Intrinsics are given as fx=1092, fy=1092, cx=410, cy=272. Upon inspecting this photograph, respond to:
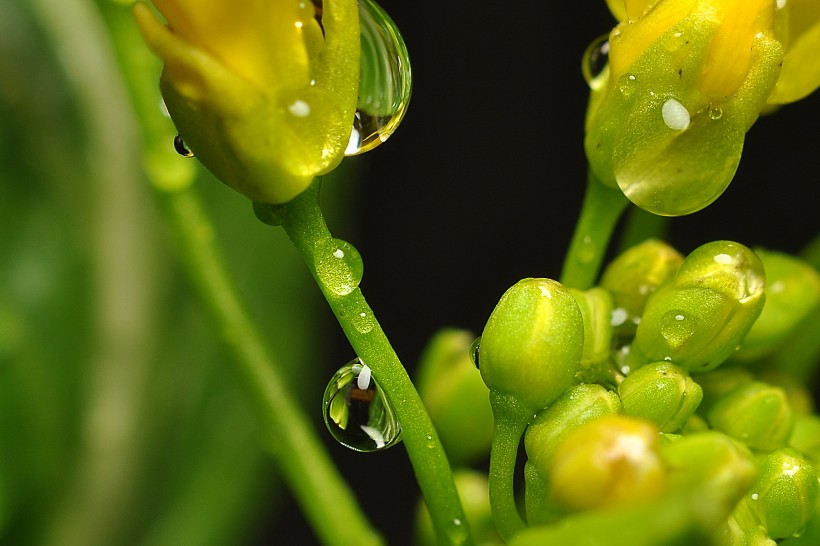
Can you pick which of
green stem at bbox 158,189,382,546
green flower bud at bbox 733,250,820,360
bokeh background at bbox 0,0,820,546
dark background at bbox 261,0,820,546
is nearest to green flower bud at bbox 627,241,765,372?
green flower bud at bbox 733,250,820,360

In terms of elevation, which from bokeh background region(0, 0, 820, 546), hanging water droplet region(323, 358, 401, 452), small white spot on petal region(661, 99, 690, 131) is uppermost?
small white spot on petal region(661, 99, 690, 131)

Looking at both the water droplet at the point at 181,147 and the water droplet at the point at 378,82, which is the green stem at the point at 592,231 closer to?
the water droplet at the point at 378,82

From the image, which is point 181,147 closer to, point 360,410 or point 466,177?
point 360,410

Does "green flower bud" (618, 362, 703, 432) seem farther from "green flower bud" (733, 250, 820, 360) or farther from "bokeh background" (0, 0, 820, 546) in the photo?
"bokeh background" (0, 0, 820, 546)

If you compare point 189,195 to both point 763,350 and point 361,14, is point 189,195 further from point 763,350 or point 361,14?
point 763,350

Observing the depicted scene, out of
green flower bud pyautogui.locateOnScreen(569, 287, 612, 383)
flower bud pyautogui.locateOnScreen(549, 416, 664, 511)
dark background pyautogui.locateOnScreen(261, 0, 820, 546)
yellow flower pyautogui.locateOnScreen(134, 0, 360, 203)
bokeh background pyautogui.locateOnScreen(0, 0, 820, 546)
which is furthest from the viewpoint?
dark background pyautogui.locateOnScreen(261, 0, 820, 546)

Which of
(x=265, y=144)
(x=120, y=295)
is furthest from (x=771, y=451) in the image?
(x=120, y=295)
